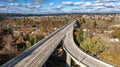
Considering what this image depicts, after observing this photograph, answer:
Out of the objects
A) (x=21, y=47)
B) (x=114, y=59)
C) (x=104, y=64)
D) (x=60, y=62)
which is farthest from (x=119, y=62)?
(x=21, y=47)

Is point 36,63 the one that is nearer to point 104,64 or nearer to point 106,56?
point 104,64

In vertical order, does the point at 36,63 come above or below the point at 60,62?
above

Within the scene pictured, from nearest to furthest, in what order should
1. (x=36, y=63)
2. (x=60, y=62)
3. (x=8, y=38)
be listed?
(x=36, y=63), (x=60, y=62), (x=8, y=38)

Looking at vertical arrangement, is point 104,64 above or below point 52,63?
above

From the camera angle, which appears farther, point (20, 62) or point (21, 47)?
point (21, 47)

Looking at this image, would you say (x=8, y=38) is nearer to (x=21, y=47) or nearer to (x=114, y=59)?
(x=21, y=47)

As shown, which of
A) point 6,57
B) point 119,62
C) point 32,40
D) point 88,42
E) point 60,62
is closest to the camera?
point 119,62

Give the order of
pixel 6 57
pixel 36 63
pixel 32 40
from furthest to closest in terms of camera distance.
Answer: pixel 32 40, pixel 6 57, pixel 36 63

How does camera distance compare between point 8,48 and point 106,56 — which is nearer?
point 106,56

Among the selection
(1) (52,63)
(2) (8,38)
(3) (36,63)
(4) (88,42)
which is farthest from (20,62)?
(2) (8,38)
